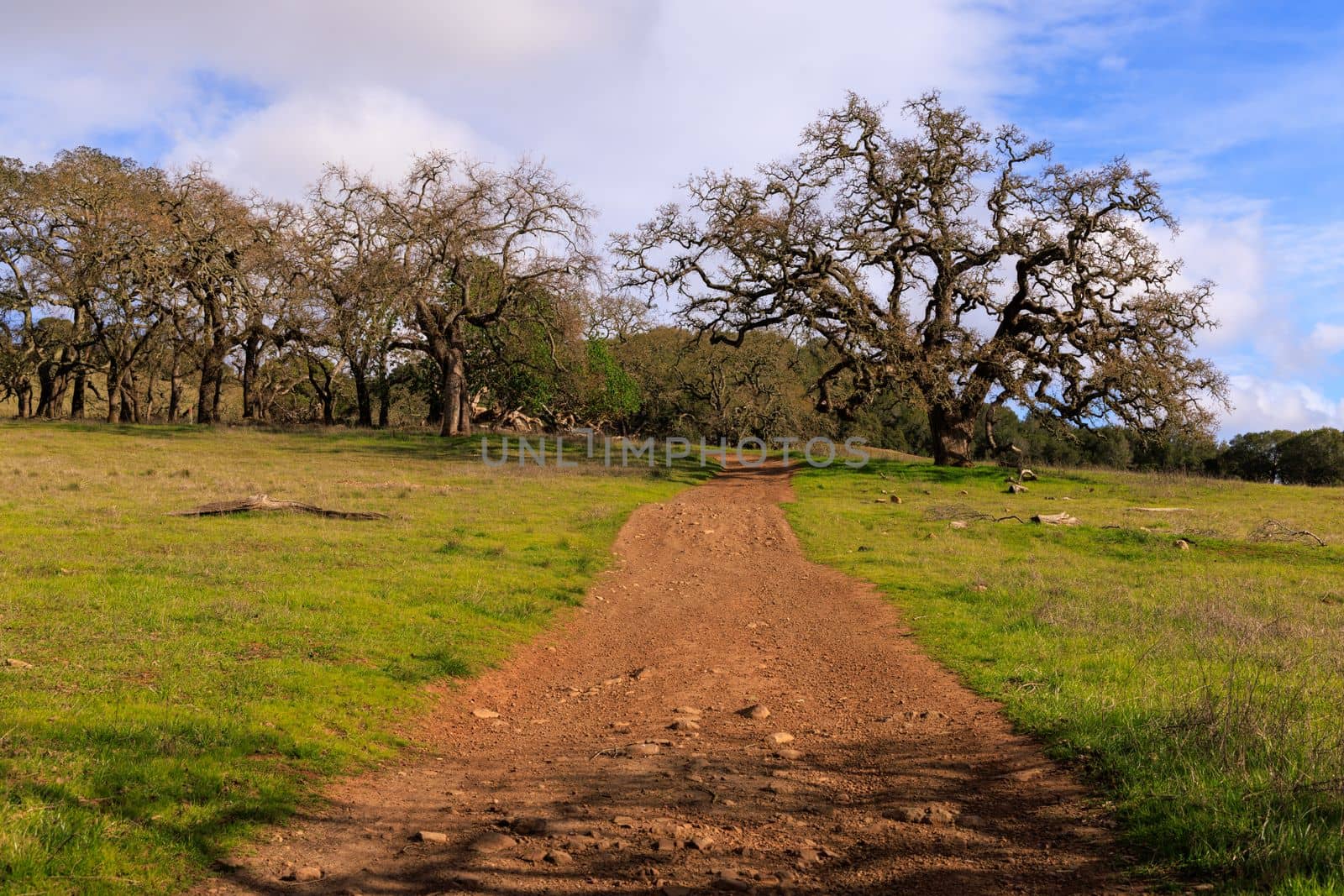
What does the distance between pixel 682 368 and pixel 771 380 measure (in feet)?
28.1

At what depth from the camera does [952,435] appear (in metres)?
35.6

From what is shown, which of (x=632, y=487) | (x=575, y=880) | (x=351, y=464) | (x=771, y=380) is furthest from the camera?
(x=771, y=380)

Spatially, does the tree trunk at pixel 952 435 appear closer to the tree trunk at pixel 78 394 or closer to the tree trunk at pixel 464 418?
the tree trunk at pixel 464 418

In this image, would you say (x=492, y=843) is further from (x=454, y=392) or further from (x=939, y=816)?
(x=454, y=392)

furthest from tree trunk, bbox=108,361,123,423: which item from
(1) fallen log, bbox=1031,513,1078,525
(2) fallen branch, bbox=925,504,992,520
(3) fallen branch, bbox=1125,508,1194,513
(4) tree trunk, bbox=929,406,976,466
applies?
(3) fallen branch, bbox=1125,508,1194,513

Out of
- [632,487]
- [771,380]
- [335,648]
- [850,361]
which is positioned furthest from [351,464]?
[771,380]

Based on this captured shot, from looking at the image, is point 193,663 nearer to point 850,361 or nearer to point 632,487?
point 632,487

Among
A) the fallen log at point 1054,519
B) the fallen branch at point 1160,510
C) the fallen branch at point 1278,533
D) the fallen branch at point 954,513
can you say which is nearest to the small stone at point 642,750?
the fallen log at point 1054,519

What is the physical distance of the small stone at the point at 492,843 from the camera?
5414 mm

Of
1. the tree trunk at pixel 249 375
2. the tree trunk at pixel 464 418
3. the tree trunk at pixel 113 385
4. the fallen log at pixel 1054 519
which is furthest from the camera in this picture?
the tree trunk at pixel 249 375

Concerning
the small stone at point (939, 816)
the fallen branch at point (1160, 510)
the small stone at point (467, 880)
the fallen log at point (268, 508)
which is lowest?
the small stone at point (467, 880)

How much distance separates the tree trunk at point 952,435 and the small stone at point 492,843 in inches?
1254

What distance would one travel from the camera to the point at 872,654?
10844 millimetres

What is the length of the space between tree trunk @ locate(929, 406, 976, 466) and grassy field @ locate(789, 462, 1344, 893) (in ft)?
30.9
